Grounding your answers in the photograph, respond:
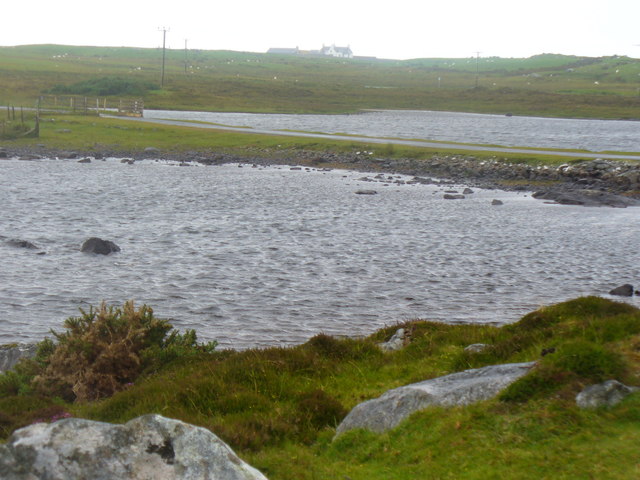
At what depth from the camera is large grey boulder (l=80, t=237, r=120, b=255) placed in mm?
31672

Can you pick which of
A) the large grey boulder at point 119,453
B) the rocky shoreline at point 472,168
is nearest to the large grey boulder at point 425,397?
the large grey boulder at point 119,453

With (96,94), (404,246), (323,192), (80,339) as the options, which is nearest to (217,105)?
(96,94)

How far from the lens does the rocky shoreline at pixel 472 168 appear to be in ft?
177

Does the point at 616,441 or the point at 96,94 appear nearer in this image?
the point at 616,441

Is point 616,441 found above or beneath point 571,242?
above

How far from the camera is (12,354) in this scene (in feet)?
56.5

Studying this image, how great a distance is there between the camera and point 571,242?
36.8 m

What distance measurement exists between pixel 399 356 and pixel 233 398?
406 centimetres

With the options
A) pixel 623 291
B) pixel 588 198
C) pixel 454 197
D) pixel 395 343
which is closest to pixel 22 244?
pixel 395 343

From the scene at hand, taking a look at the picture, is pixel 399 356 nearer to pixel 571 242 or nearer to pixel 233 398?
pixel 233 398

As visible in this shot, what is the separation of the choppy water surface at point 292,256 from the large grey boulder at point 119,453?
13188 mm

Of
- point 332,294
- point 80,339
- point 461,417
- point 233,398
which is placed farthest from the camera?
point 332,294

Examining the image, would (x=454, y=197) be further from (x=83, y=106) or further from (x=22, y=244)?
(x=83, y=106)

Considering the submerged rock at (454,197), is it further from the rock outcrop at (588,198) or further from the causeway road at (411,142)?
the causeway road at (411,142)
